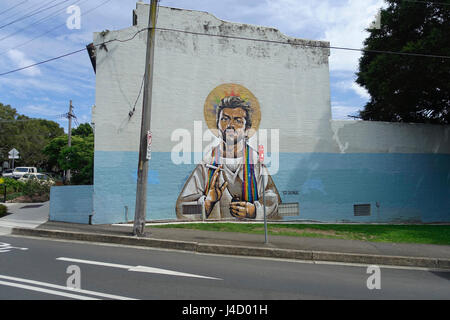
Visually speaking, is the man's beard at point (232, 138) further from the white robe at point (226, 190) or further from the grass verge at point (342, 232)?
the grass verge at point (342, 232)

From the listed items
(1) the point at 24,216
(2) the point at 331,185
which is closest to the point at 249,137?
(2) the point at 331,185

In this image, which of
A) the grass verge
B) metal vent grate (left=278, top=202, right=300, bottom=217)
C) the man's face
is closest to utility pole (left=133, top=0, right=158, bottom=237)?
the grass verge

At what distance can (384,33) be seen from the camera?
14.2 meters

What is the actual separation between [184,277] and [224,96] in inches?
321

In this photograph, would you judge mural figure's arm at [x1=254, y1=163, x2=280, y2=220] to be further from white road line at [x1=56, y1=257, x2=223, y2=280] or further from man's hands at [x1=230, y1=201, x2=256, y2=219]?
white road line at [x1=56, y1=257, x2=223, y2=280]

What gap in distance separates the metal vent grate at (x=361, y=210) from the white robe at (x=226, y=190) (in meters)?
3.51

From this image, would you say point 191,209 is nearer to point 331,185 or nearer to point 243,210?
point 243,210

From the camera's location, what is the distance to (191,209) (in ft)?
37.9

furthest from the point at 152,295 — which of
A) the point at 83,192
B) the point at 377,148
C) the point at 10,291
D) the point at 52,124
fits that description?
the point at 52,124

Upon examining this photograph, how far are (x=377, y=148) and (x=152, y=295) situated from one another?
12.1 meters

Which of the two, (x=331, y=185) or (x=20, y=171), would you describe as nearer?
(x=331, y=185)

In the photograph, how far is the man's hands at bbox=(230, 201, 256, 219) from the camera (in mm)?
11906

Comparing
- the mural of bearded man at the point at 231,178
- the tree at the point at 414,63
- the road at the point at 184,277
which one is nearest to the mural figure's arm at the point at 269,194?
the mural of bearded man at the point at 231,178

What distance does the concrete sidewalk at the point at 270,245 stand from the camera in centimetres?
733
